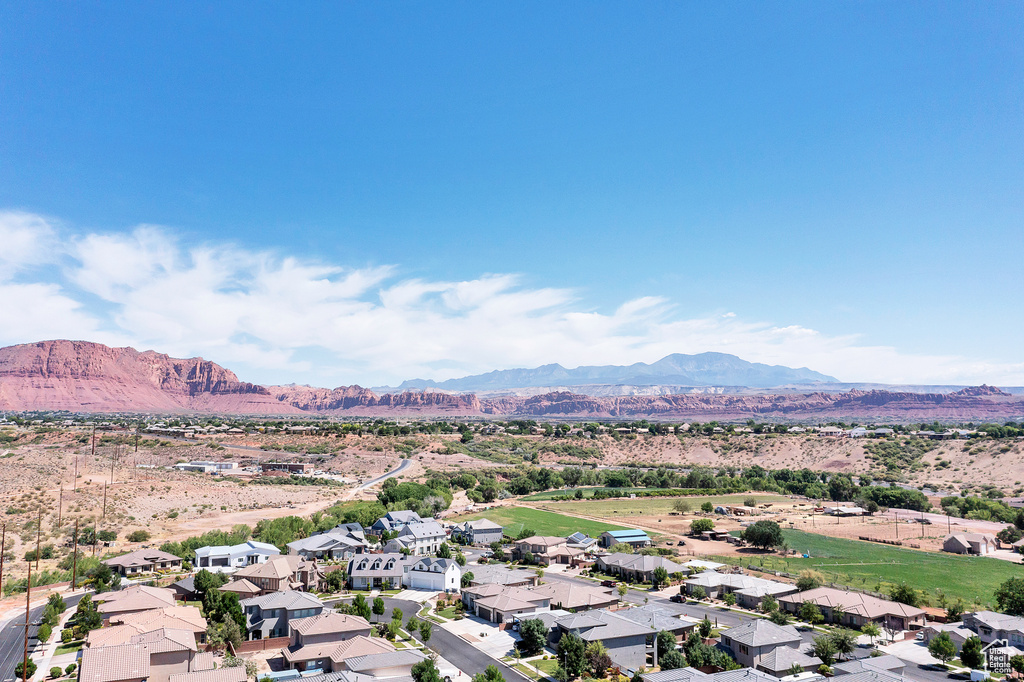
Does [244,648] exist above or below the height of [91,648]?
below

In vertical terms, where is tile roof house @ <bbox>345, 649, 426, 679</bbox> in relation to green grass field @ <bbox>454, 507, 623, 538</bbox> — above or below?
above

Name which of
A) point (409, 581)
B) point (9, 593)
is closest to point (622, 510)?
point (409, 581)

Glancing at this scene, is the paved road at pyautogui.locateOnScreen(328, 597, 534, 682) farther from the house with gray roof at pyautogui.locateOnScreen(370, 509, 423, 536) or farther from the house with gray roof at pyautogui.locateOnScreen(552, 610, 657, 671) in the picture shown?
the house with gray roof at pyautogui.locateOnScreen(370, 509, 423, 536)

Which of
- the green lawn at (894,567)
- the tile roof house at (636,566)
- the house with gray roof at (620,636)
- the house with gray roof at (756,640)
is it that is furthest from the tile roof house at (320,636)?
the green lawn at (894,567)

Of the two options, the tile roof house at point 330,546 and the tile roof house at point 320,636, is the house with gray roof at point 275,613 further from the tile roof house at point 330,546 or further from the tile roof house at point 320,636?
the tile roof house at point 330,546

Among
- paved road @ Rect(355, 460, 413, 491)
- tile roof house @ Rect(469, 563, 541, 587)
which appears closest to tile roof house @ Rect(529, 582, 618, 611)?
tile roof house @ Rect(469, 563, 541, 587)

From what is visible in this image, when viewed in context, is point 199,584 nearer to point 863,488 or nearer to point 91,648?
point 91,648

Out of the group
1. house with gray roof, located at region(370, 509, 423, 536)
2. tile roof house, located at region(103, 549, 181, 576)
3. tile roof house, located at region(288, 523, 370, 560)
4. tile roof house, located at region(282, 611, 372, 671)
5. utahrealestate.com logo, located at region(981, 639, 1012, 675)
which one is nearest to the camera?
tile roof house, located at region(282, 611, 372, 671)

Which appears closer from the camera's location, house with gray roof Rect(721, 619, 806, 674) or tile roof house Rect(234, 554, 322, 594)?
house with gray roof Rect(721, 619, 806, 674)
